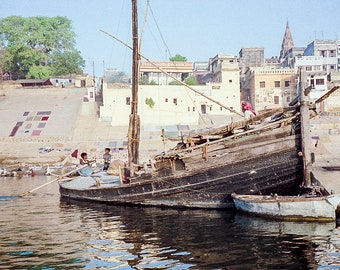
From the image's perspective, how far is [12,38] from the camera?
229 ft

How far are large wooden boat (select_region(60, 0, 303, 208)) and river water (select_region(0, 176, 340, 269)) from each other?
1.99 feet

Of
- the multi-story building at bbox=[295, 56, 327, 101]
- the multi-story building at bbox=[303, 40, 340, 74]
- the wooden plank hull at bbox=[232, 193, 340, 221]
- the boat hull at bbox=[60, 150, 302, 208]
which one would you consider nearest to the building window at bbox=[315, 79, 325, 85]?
the multi-story building at bbox=[295, 56, 327, 101]

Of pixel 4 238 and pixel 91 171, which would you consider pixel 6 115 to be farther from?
pixel 4 238

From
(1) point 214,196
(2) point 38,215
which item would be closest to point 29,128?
(2) point 38,215

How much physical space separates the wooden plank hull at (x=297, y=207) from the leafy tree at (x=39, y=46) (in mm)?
61247

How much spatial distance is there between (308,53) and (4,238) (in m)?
71.9

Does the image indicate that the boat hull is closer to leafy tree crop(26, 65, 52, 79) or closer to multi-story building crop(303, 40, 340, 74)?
leafy tree crop(26, 65, 52, 79)

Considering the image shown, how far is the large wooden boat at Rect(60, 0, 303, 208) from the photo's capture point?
13852 mm

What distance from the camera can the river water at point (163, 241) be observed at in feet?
28.7

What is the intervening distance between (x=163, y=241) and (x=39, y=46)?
6756 cm

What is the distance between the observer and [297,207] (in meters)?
12.2

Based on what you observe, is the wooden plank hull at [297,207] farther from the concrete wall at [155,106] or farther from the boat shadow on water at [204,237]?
the concrete wall at [155,106]

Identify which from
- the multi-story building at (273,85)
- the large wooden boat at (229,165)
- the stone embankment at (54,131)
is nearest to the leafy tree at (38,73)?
the stone embankment at (54,131)

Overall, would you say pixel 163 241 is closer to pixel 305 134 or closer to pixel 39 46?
pixel 305 134
